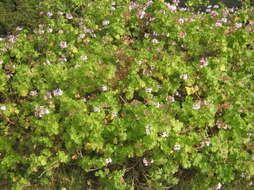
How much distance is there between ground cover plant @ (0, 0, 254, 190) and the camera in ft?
12.0

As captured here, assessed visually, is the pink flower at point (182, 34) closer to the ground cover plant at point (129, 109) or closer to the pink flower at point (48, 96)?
the ground cover plant at point (129, 109)

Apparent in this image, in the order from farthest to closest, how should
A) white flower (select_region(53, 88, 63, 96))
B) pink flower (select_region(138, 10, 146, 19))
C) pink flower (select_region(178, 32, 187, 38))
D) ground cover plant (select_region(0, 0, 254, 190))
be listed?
pink flower (select_region(138, 10, 146, 19))
pink flower (select_region(178, 32, 187, 38))
white flower (select_region(53, 88, 63, 96))
ground cover plant (select_region(0, 0, 254, 190))

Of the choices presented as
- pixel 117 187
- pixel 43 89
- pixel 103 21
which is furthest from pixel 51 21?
pixel 117 187

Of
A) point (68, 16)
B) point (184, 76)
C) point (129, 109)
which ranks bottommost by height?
point (68, 16)

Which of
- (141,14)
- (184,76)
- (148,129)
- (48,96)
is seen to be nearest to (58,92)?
(48,96)

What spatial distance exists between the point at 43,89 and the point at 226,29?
6.68 feet

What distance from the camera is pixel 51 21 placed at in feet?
16.7

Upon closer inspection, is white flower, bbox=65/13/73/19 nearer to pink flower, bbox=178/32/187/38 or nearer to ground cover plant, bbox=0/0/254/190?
ground cover plant, bbox=0/0/254/190

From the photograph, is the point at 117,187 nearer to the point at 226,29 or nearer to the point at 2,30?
the point at 226,29

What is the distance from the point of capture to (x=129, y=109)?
380 cm

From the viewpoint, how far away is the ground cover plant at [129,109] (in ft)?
12.0

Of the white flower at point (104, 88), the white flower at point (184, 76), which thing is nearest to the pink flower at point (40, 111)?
the white flower at point (104, 88)

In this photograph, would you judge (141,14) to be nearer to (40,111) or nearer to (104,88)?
(104,88)

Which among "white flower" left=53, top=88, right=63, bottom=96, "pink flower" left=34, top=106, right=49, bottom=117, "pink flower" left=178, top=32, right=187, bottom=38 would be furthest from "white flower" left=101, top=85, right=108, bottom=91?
"pink flower" left=178, top=32, right=187, bottom=38
